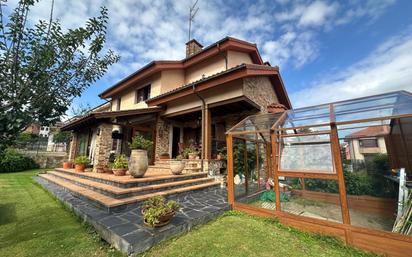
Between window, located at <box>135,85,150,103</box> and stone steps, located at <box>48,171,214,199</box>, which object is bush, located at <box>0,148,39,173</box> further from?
stone steps, located at <box>48,171,214,199</box>

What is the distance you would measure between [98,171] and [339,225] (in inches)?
327

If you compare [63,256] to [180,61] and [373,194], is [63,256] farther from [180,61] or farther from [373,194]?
[180,61]

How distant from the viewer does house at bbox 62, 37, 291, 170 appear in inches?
290

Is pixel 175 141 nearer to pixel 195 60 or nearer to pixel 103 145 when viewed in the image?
pixel 103 145

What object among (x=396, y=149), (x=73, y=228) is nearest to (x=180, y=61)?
(x=73, y=228)

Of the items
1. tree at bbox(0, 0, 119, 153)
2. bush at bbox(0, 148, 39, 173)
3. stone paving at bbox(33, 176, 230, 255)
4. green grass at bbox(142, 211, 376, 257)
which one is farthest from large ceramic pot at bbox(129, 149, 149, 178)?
bush at bbox(0, 148, 39, 173)

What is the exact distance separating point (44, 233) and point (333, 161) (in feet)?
18.8

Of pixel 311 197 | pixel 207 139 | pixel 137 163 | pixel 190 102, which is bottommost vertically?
pixel 311 197

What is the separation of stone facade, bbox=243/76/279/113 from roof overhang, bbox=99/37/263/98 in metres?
1.93

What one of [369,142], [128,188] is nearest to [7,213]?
[128,188]

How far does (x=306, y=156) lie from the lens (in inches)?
157

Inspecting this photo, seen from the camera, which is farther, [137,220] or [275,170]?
[275,170]

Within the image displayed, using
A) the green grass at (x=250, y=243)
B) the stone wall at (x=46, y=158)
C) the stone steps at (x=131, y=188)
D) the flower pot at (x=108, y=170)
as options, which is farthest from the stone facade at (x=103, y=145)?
the stone wall at (x=46, y=158)

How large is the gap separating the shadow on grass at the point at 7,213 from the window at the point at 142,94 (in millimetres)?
8266
